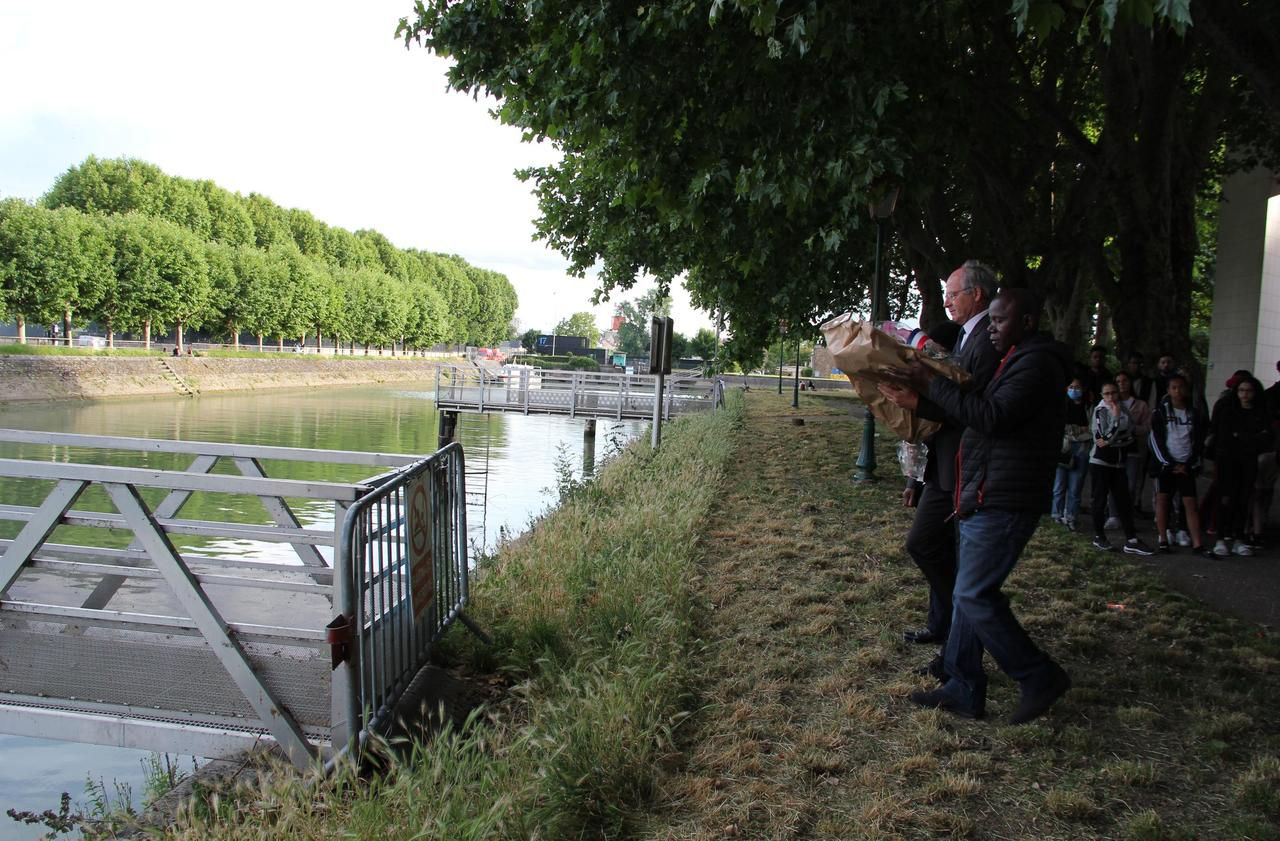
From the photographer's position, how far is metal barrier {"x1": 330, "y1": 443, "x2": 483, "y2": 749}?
3.95m

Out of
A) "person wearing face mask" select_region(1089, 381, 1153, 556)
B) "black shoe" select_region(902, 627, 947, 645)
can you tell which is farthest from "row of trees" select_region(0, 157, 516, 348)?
"black shoe" select_region(902, 627, 947, 645)

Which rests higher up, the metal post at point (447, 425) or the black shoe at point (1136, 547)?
the black shoe at point (1136, 547)

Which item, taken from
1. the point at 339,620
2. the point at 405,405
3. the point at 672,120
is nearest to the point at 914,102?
the point at 672,120

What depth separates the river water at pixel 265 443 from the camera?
19.1 ft

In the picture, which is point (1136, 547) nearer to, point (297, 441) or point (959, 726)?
point (959, 726)

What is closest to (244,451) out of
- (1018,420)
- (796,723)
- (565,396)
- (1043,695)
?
(796,723)

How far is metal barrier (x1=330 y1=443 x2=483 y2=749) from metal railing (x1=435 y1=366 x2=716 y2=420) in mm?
27577

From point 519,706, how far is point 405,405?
1804 inches

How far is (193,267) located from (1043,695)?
5937 cm

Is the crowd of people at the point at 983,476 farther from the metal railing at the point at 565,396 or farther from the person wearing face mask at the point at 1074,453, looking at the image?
the metal railing at the point at 565,396

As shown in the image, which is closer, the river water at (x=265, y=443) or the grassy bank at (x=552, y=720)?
the grassy bank at (x=552, y=720)

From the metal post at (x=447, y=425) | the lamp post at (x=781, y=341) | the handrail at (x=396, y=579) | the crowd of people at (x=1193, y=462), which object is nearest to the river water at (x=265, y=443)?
the metal post at (x=447, y=425)

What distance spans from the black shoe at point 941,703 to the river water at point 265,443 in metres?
4.04

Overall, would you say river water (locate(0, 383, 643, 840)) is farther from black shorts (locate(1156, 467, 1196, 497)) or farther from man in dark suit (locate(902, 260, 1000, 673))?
black shorts (locate(1156, 467, 1196, 497))
